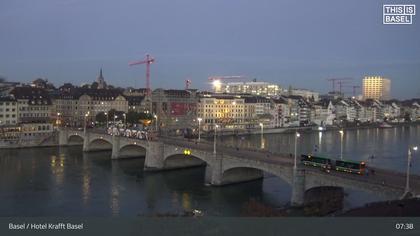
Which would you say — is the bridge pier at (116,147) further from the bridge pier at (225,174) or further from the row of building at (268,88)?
the row of building at (268,88)

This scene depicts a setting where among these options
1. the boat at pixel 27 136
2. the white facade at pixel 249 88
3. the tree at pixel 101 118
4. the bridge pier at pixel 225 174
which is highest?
the white facade at pixel 249 88

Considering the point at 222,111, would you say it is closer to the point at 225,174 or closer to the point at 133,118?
the point at 133,118

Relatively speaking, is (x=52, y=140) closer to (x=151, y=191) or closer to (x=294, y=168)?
(x=151, y=191)

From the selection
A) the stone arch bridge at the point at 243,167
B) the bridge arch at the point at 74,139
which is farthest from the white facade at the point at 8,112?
the stone arch bridge at the point at 243,167

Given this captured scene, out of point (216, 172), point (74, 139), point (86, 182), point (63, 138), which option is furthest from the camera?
point (74, 139)

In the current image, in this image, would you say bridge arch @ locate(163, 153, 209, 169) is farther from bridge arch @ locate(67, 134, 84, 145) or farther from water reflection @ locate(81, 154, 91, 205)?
bridge arch @ locate(67, 134, 84, 145)

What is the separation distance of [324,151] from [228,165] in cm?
653

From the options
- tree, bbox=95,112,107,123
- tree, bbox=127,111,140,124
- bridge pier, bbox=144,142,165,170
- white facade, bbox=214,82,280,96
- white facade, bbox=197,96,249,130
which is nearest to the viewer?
bridge pier, bbox=144,142,165,170

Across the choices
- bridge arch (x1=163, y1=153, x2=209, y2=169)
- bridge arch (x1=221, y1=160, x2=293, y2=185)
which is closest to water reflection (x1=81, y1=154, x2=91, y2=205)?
bridge arch (x1=163, y1=153, x2=209, y2=169)

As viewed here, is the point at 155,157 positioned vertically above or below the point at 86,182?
above

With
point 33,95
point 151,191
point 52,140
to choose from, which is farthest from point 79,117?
point 151,191

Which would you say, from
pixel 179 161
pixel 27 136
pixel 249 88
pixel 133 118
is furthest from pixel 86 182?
pixel 249 88

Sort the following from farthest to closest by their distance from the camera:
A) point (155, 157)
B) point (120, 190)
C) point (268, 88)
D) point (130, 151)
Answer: point (268, 88)
point (130, 151)
point (155, 157)
point (120, 190)

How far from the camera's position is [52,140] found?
56.9 ft
